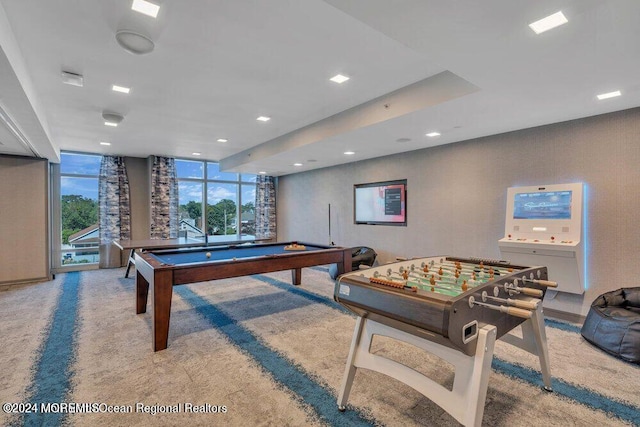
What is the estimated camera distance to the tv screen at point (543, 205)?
134 inches

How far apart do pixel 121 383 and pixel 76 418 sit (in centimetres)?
37

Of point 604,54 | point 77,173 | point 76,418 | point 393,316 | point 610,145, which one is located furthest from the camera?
point 77,173

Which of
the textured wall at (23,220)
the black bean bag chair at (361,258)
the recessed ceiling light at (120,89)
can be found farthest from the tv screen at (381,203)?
the textured wall at (23,220)

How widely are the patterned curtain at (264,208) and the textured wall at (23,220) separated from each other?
4558 mm

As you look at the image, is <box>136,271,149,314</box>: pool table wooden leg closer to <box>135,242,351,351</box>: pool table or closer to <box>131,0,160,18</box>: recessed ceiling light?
<box>135,242,351,351</box>: pool table

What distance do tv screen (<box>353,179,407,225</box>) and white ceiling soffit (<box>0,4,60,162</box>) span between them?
4.96 metres

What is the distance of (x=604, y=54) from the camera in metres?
2.03

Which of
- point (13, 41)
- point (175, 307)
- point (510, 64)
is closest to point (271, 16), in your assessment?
point (510, 64)

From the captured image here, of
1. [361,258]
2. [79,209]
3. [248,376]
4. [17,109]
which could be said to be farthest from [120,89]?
[79,209]

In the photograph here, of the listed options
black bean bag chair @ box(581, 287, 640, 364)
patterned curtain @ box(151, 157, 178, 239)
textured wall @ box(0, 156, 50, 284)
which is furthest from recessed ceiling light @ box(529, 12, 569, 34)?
textured wall @ box(0, 156, 50, 284)

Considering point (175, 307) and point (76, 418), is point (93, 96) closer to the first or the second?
point (175, 307)

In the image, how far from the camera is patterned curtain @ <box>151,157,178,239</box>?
6.91 m

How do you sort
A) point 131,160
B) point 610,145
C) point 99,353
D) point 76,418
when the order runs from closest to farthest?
point 76,418 < point 99,353 < point 610,145 < point 131,160

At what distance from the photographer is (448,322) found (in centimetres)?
135
